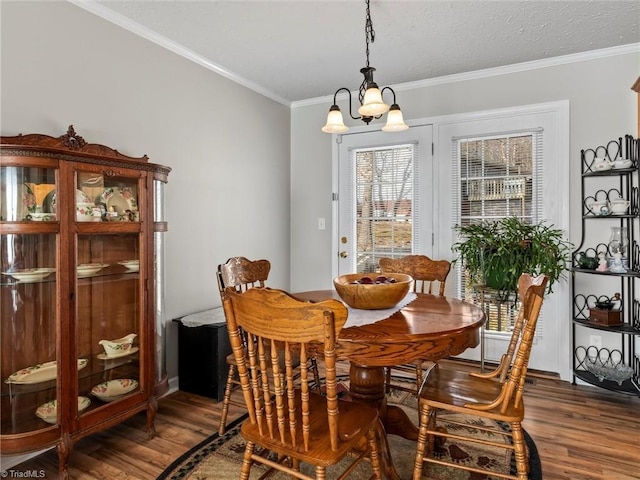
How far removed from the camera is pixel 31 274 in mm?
1820

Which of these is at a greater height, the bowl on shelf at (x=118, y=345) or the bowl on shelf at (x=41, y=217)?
the bowl on shelf at (x=41, y=217)

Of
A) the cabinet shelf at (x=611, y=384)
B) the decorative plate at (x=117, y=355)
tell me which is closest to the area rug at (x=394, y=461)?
the decorative plate at (x=117, y=355)

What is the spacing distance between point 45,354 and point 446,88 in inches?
136

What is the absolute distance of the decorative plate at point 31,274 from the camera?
1.79 metres

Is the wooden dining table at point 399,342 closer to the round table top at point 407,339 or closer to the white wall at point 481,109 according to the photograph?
the round table top at point 407,339

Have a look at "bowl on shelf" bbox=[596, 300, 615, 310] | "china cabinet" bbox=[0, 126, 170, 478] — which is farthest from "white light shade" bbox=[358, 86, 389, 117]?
"bowl on shelf" bbox=[596, 300, 615, 310]

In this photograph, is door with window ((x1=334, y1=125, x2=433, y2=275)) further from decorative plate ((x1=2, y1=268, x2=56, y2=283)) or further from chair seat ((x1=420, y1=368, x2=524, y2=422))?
decorative plate ((x1=2, y1=268, x2=56, y2=283))

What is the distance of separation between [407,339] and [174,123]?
2.34m

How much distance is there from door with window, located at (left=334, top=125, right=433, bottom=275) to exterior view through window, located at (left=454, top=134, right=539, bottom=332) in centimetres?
31

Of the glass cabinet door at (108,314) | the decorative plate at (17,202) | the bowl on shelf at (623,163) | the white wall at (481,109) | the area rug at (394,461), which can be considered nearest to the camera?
the decorative plate at (17,202)

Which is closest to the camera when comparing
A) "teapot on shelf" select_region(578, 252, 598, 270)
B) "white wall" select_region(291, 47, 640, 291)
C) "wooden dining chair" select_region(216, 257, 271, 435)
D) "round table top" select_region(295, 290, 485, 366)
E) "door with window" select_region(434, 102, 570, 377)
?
"round table top" select_region(295, 290, 485, 366)

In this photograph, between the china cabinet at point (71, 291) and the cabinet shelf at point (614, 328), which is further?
the cabinet shelf at point (614, 328)

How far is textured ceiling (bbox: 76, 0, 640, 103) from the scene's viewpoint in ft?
7.91

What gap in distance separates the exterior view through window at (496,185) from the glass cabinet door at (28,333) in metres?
2.83
